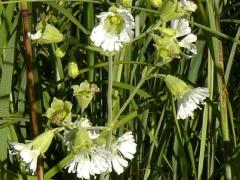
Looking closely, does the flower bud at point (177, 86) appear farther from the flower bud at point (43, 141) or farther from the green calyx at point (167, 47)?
the flower bud at point (43, 141)

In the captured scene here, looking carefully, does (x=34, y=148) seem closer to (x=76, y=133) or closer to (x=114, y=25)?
(x=76, y=133)

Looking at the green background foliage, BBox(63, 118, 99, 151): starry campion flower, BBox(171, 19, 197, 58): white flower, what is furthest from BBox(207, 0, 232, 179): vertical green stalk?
BBox(63, 118, 99, 151): starry campion flower

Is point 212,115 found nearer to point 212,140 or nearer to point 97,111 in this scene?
point 212,140

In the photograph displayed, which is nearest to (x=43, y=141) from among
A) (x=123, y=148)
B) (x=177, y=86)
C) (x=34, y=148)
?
(x=34, y=148)

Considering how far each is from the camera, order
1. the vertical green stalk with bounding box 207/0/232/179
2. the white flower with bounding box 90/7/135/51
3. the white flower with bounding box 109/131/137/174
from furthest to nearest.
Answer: the vertical green stalk with bounding box 207/0/232/179 → the white flower with bounding box 109/131/137/174 → the white flower with bounding box 90/7/135/51

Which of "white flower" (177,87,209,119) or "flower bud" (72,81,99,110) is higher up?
"flower bud" (72,81,99,110)

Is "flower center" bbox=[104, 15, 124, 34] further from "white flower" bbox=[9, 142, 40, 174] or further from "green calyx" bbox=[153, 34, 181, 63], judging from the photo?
"white flower" bbox=[9, 142, 40, 174]

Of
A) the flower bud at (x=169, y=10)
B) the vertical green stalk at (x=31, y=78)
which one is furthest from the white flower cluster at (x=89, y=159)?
the flower bud at (x=169, y=10)
